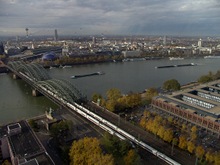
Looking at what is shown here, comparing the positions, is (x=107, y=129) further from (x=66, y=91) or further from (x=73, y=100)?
(x=66, y=91)

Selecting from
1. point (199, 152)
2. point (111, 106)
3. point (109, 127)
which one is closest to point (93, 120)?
point (109, 127)

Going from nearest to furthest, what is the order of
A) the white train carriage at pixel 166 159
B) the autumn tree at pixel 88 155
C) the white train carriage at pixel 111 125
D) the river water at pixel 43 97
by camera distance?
1. the autumn tree at pixel 88 155
2. the white train carriage at pixel 166 159
3. the white train carriage at pixel 111 125
4. the river water at pixel 43 97

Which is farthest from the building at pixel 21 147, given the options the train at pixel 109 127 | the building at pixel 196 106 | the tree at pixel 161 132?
the building at pixel 196 106

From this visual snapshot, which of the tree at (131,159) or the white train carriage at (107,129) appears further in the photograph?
the white train carriage at (107,129)

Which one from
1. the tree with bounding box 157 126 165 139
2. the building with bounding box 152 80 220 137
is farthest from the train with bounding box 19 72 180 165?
the building with bounding box 152 80 220 137

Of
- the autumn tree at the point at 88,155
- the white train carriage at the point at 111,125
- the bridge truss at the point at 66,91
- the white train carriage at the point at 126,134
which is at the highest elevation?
the bridge truss at the point at 66,91

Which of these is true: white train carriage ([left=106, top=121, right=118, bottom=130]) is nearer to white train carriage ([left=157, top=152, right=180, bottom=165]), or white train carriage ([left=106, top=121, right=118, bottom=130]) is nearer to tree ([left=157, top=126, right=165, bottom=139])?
tree ([left=157, top=126, right=165, bottom=139])

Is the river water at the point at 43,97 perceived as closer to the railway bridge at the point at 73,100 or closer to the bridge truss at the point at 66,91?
the railway bridge at the point at 73,100
